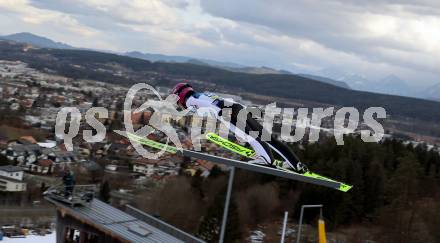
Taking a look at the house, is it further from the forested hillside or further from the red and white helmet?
the red and white helmet

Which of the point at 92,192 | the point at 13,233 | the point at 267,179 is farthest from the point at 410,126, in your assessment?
the point at 92,192

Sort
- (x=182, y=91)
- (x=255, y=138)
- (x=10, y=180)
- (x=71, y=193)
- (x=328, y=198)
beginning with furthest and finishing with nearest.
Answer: (x=10, y=180)
(x=328, y=198)
(x=71, y=193)
(x=182, y=91)
(x=255, y=138)

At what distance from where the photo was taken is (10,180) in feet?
192

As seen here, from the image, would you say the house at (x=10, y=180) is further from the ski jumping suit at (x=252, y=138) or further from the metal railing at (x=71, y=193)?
the ski jumping suit at (x=252, y=138)

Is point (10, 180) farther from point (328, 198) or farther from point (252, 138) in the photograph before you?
point (252, 138)

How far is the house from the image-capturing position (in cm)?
5788

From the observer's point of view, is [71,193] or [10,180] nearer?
[71,193]

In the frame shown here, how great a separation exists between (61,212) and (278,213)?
99.6 feet

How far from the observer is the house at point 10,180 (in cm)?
5788

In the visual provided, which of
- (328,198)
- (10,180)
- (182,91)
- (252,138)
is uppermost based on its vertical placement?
(182,91)

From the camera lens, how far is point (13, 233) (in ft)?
133

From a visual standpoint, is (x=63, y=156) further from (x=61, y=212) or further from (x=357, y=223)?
(x=61, y=212)

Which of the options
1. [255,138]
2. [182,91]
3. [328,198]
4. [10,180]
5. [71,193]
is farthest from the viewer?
[10,180]

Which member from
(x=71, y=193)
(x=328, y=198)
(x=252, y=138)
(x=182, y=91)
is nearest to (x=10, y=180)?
(x=328, y=198)
